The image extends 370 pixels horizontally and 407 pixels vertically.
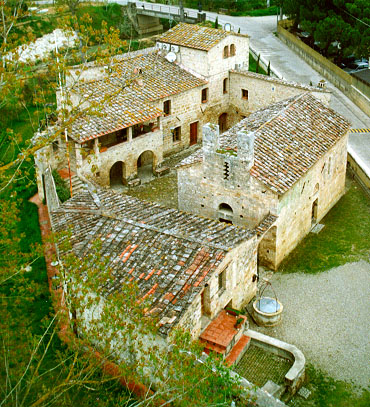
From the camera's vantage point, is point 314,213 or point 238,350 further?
point 314,213

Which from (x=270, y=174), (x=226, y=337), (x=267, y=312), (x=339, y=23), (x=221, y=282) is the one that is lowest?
(x=267, y=312)

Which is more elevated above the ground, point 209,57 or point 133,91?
point 209,57

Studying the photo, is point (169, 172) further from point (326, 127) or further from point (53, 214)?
point (53, 214)

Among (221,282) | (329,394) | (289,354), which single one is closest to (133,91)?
(221,282)

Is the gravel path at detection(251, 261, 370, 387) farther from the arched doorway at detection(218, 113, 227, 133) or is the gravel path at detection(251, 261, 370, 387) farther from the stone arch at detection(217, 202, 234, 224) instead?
the arched doorway at detection(218, 113, 227, 133)

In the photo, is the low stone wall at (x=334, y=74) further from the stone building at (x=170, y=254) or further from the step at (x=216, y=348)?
the step at (x=216, y=348)

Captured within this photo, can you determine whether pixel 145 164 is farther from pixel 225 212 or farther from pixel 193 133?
pixel 225 212

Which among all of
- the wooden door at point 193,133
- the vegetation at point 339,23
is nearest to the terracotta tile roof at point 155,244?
the wooden door at point 193,133
